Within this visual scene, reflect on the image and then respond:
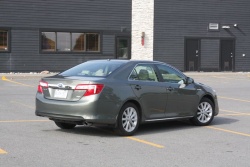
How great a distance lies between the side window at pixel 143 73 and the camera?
33.4ft

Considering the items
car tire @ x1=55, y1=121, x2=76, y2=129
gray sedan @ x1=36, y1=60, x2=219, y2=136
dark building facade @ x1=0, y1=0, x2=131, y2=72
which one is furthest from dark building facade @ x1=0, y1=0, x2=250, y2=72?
gray sedan @ x1=36, y1=60, x2=219, y2=136

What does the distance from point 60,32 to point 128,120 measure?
22806mm

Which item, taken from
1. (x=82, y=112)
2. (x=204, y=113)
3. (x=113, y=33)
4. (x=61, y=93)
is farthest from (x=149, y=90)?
(x=113, y=33)

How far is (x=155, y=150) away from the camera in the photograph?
8.43 meters

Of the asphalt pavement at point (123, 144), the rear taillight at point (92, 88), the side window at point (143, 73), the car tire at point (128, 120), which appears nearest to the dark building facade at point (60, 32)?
the asphalt pavement at point (123, 144)

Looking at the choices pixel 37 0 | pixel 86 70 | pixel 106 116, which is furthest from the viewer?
pixel 37 0

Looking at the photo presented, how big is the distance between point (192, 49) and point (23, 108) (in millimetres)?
23157

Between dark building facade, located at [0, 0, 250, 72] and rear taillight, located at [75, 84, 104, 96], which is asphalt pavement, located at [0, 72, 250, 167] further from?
dark building facade, located at [0, 0, 250, 72]

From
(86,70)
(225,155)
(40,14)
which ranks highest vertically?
(40,14)

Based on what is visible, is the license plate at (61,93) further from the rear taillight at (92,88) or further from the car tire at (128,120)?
the car tire at (128,120)

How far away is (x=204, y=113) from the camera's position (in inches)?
456

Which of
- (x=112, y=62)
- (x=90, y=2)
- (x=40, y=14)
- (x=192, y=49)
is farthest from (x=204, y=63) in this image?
(x=112, y=62)

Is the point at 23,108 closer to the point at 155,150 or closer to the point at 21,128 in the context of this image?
the point at 21,128

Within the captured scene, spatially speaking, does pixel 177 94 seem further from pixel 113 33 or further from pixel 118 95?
pixel 113 33
